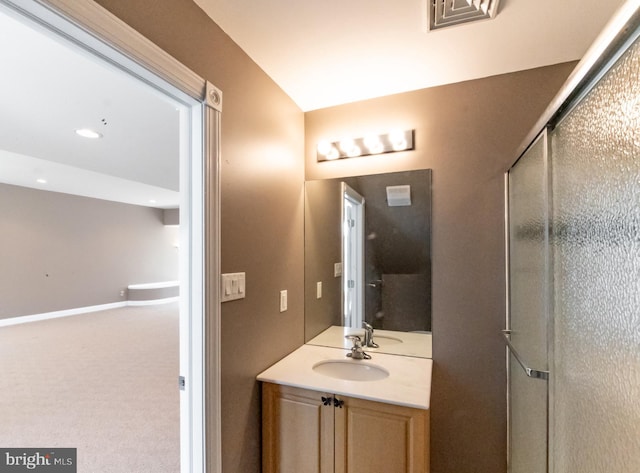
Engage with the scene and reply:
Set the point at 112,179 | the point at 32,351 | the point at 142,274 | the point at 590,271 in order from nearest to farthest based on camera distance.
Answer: the point at 590,271, the point at 32,351, the point at 112,179, the point at 142,274

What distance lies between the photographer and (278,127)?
1.74m

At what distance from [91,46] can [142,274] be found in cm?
808

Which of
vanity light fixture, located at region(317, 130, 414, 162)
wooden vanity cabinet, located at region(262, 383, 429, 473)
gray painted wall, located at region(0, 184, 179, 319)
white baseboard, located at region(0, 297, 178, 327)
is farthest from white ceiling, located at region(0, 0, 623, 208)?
white baseboard, located at region(0, 297, 178, 327)

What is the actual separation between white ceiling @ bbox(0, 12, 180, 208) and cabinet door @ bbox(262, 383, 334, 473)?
1432 millimetres

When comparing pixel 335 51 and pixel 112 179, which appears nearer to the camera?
pixel 335 51

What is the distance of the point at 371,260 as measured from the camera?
194 centimetres

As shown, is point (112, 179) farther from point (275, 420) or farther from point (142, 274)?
point (275, 420)

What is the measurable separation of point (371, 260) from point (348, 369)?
0.68 m

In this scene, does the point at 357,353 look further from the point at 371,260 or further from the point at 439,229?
the point at 439,229

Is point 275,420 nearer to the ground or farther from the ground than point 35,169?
nearer to the ground

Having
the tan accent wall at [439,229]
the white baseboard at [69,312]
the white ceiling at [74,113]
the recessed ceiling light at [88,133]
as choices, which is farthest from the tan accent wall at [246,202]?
the white baseboard at [69,312]

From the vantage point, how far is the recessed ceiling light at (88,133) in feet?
7.98

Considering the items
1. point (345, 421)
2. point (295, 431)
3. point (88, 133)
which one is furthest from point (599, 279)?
point (88, 133)

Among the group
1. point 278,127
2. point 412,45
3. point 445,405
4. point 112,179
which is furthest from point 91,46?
point 112,179
